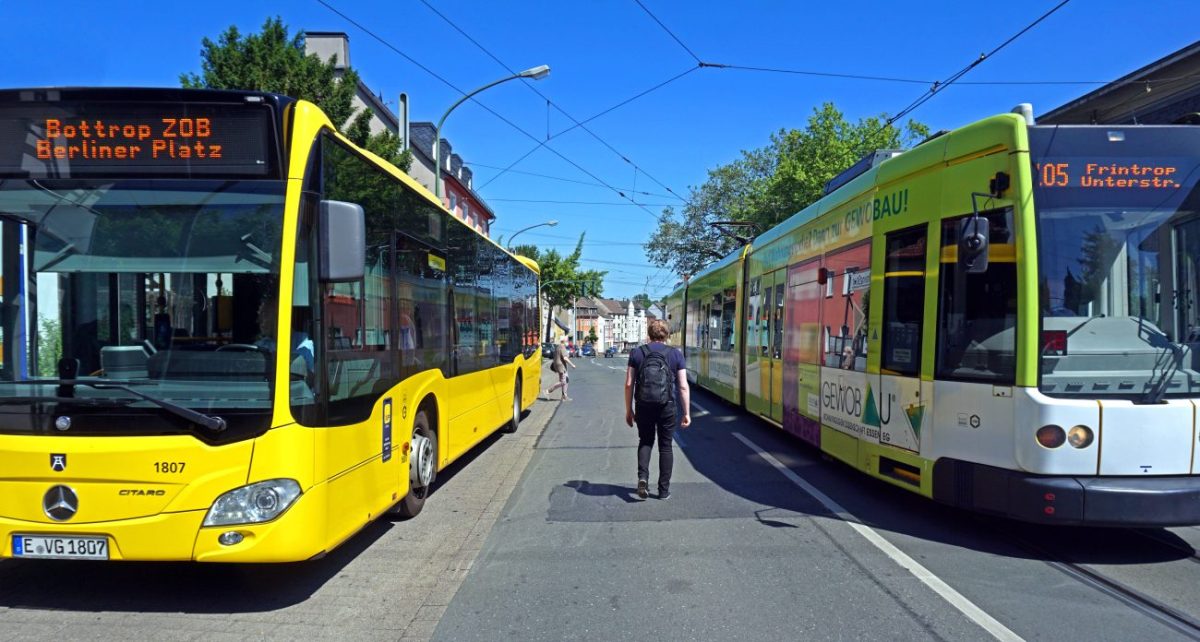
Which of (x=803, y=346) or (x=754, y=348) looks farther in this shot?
(x=754, y=348)

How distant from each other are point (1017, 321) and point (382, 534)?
5066 mm

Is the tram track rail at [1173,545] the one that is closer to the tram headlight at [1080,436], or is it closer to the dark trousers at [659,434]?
the tram headlight at [1080,436]

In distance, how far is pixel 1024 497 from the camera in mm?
5008

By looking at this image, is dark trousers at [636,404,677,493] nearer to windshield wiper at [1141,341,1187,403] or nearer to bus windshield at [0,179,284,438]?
windshield wiper at [1141,341,1187,403]

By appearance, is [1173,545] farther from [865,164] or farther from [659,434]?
[865,164]

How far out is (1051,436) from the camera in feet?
16.1

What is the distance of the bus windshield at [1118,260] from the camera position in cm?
501

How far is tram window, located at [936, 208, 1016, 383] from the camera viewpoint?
5.16 meters

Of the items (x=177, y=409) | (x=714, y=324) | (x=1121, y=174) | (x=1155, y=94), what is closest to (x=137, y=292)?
(x=177, y=409)

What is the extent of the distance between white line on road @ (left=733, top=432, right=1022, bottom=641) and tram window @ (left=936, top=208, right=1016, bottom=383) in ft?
4.40

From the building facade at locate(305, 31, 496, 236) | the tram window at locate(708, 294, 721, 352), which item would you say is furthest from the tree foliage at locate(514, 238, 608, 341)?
the tram window at locate(708, 294, 721, 352)

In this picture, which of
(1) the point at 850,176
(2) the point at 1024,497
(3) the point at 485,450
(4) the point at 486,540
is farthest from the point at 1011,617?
(3) the point at 485,450

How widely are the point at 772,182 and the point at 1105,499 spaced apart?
32418 mm

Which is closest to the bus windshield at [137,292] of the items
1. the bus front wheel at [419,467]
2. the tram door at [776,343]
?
the bus front wheel at [419,467]
